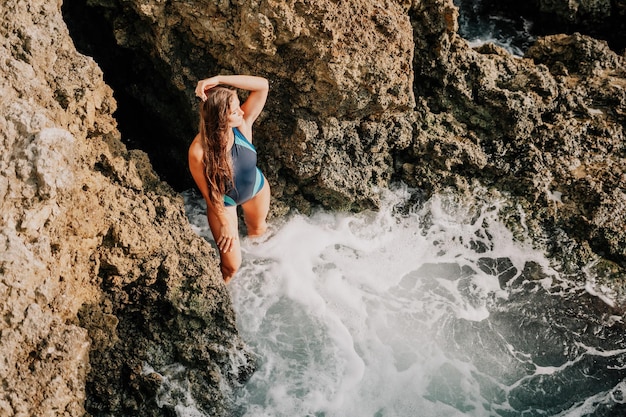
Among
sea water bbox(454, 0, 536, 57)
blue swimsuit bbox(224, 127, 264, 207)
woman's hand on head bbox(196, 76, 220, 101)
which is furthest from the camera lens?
sea water bbox(454, 0, 536, 57)

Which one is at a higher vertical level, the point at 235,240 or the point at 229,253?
the point at 235,240

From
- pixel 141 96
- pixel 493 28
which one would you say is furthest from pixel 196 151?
pixel 493 28

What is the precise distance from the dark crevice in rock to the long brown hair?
0.92 metres

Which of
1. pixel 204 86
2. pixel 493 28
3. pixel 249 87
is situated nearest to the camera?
pixel 204 86

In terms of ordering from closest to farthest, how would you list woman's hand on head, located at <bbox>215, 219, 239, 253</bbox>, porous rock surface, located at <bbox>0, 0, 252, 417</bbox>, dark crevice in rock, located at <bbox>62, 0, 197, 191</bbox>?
porous rock surface, located at <bbox>0, 0, 252, 417</bbox>
woman's hand on head, located at <bbox>215, 219, 239, 253</bbox>
dark crevice in rock, located at <bbox>62, 0, 197, 191</bbox>

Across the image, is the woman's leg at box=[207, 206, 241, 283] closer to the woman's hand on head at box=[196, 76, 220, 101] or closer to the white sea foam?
the white sea foam

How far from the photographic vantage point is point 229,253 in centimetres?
432

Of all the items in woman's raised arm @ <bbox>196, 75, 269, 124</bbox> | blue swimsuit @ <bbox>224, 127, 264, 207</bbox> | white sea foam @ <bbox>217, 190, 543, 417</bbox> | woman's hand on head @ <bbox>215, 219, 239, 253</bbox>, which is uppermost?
woman's raised arm @ <bbox>196, 75, 269, 124</bbox>

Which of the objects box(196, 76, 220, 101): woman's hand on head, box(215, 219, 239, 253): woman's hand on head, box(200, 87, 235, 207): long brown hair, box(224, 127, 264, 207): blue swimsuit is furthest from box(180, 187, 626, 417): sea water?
box(196, 76, 220, 101): woman's hand on head

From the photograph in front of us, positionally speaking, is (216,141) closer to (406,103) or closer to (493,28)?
(406,103)

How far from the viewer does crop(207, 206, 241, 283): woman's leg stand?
4262 mm

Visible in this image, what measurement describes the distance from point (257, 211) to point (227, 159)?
0.74 m

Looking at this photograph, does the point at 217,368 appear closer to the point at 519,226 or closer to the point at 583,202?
the point at 519,226

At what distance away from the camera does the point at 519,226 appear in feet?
16.5
